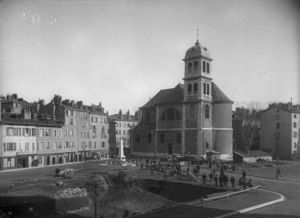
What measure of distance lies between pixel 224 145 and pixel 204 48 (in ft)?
59.0

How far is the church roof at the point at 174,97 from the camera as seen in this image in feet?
209

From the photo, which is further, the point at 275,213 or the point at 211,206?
the point at 211,206

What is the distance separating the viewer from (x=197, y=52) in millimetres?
61312

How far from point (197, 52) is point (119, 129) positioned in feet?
163

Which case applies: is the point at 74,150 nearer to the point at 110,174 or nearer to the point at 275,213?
the point at 110,174

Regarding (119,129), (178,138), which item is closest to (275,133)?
(178,138)

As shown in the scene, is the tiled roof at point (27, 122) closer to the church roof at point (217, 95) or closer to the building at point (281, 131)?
the church roof at point (217, 95)

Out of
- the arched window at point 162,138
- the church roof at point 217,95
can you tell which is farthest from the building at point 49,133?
the church roof at point 217,95

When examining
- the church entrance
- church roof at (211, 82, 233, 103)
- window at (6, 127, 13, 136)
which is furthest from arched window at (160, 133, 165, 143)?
window at (6, 127, 13, 136)

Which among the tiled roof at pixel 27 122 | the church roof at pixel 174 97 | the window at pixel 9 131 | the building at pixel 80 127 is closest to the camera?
the window at pixel 9 131

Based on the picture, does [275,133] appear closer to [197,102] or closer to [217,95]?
[217,95]

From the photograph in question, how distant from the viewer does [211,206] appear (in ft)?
74.2

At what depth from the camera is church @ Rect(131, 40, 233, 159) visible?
6050 cm

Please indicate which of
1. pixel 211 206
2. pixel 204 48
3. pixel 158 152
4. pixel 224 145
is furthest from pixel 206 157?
pixel 211 206
